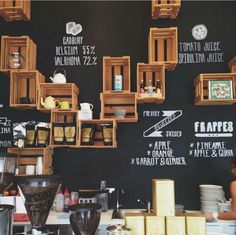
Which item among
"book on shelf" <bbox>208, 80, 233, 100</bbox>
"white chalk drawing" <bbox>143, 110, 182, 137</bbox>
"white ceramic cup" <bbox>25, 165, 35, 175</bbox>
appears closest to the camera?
"book on shelf" <bbox>208, 80, 233, 100</bbox>

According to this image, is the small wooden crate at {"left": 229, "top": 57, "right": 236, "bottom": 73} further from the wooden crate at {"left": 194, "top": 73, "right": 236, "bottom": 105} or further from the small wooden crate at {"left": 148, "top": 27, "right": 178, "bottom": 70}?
the small wooden crate at {"left": 148, "top": 27, "right": 178, "bottom": 70}

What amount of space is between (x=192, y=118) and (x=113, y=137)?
44.1 inches

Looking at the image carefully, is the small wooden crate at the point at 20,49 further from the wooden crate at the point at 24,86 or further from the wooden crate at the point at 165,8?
the wooden crate at the point at 165,8

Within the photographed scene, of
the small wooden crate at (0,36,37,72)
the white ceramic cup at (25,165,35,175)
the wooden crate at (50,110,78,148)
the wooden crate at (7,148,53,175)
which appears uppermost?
the small wooden crate at (0,36,37,72)

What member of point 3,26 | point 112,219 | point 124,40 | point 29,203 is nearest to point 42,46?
point 3,26

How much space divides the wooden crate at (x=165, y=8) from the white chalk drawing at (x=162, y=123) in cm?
128

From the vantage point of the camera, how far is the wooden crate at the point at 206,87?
4016 mm

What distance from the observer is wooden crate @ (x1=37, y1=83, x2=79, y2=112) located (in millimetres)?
4129

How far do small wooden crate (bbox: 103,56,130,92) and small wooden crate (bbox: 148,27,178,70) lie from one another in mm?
366

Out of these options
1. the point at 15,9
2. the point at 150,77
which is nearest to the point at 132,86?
the point at 150,77

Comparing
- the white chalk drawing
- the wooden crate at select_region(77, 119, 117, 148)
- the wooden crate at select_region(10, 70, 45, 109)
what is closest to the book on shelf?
the white chalk drawing

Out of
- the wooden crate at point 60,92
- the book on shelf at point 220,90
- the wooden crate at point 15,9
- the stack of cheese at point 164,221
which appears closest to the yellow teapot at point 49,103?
the wooden crate at point 60,92

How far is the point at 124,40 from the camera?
14.9 feet

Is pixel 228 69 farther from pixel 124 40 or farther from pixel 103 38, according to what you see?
pixel 103 38
